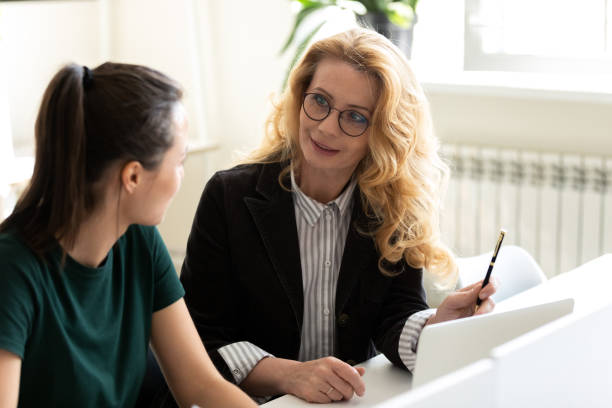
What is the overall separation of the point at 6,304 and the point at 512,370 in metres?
0.72

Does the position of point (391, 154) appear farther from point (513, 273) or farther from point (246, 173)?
point (513, 273)

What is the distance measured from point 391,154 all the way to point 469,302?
37cm

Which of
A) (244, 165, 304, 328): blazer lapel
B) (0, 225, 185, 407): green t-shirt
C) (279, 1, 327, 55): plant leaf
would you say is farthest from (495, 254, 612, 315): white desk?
(279, 1, 327, 55): plant leaf

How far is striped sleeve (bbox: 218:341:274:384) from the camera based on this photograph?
159 cm

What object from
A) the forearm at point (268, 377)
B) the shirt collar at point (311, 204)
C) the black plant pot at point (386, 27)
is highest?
the black plant pot at point (386, 27)

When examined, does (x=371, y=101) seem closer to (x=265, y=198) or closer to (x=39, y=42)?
(x=265, y=198)

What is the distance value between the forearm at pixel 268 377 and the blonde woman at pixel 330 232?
131 mm

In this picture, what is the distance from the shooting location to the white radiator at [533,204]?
9.95 feet

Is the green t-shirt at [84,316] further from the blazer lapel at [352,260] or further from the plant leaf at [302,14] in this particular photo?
the plant leaf at [302,14]

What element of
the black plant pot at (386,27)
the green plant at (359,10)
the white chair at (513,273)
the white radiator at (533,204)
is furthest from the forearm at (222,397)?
the black plant pot at (386,27)

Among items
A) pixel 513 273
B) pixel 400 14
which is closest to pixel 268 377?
pixel 513 273

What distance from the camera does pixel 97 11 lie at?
13.2 ft

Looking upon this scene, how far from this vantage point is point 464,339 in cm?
120

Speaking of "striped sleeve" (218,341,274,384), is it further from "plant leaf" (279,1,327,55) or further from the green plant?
"plant leaf" (279,1,327,55)
